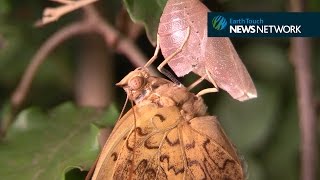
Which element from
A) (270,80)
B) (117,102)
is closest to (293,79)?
(270,80)

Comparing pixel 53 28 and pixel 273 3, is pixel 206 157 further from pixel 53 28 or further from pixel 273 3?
pixel 53 28

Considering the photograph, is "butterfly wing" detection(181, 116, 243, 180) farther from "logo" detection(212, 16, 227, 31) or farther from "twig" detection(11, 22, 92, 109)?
"twig" detection(11, 22, 92, 109)

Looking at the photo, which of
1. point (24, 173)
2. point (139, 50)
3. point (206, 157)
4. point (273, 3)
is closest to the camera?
point (206, 157)

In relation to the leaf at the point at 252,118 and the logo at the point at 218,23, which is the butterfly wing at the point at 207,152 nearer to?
the logo at the point at 218,23

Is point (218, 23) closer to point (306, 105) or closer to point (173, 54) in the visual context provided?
point (173, 54)

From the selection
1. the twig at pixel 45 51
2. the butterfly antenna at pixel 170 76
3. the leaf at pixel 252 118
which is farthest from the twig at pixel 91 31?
the leaf at pixel 252 118
